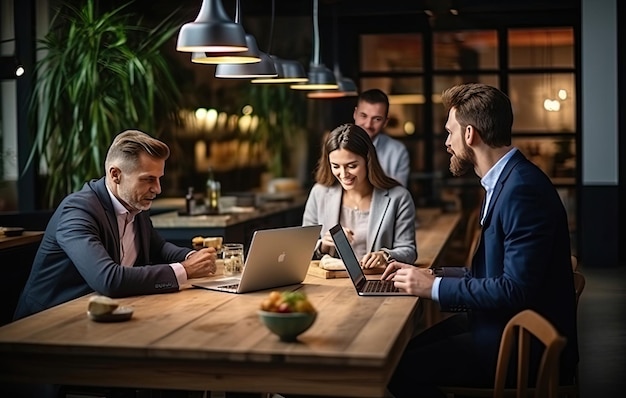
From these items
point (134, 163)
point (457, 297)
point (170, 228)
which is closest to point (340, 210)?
point (134, 163)

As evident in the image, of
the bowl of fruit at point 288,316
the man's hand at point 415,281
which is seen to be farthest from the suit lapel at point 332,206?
the bowl of fruit at point 288,316

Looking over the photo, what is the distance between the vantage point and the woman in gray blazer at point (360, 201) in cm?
503

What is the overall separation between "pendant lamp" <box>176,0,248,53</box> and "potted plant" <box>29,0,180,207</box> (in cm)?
363

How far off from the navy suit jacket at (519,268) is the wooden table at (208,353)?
30 cm

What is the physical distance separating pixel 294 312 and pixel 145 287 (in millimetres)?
1093

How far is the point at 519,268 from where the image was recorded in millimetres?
3531

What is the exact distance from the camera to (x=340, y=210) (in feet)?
17.1

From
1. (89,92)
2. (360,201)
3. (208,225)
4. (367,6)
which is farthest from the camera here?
(367,6)

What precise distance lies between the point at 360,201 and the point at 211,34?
1.56 meters

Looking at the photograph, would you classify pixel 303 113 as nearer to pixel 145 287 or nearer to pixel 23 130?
pixel 23 130

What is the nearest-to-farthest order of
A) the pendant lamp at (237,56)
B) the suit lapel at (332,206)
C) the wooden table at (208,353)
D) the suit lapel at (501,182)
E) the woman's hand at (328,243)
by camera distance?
1. the wooden table at (208,353)
2. the suit lapel at (501,182)
3. the pendant lamp at (237,56)
4. the woman's hand at (328,243)
5. the suit lapel at (332,206)

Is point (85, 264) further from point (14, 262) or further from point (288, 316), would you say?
point (14, 262)

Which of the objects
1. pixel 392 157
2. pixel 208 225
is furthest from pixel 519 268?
Answer: pixel 208 225

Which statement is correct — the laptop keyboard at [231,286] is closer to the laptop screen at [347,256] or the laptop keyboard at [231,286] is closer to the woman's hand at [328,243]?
the laptop screen at [347,256]
